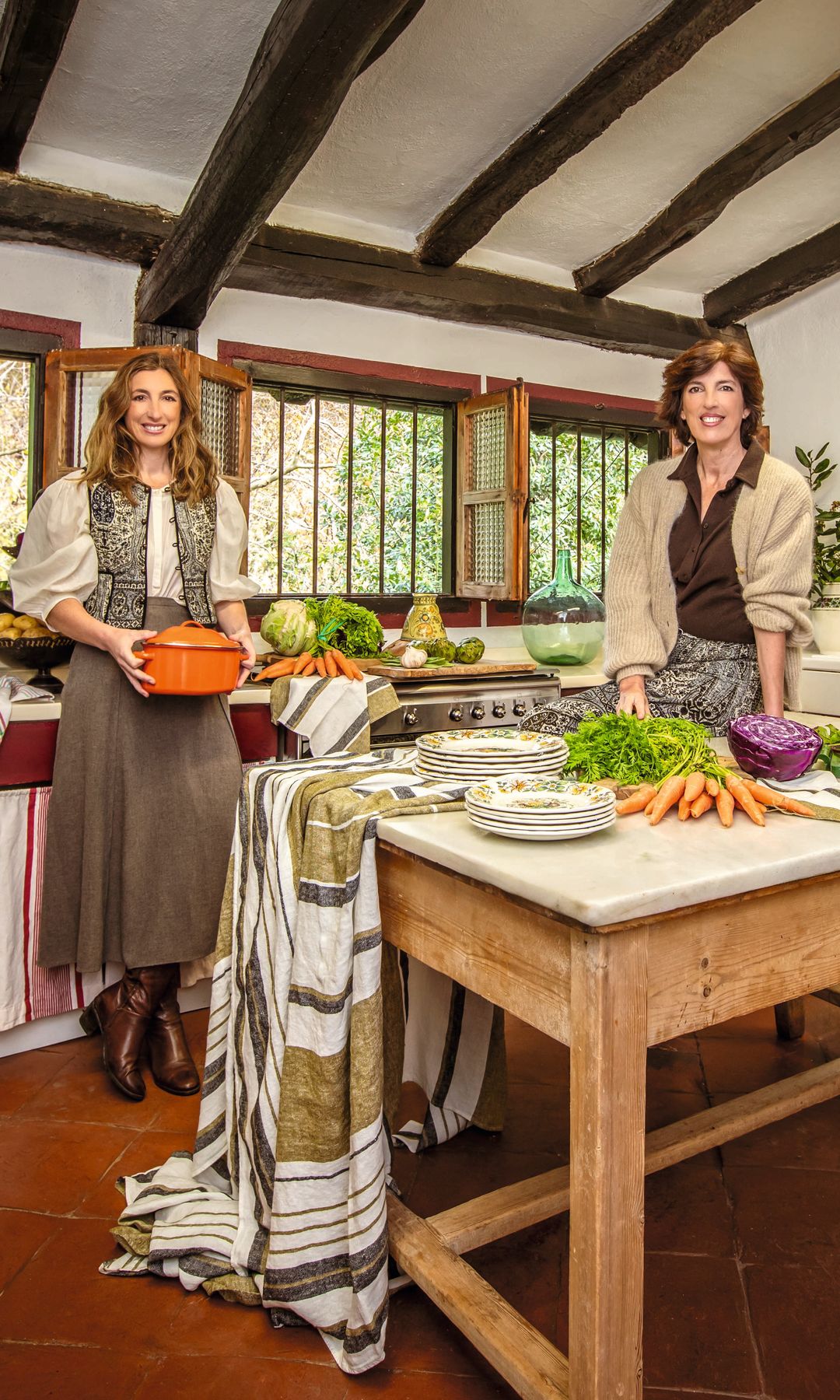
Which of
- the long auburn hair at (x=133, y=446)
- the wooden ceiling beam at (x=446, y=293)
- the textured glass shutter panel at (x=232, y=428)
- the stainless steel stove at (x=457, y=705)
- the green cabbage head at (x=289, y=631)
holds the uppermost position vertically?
the wooden ceiling beam at (x=446, y=293)

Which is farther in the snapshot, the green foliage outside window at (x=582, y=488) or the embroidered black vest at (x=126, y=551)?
the green foliage outside window at (x=582, y=488)

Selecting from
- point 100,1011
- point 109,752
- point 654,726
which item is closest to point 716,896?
point 654,726

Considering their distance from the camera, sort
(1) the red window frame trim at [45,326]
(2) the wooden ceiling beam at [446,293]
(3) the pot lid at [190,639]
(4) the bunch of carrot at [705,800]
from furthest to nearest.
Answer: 1. (2) the wooden ceiling beam at [446,293]
2. (1) the red window frame trim at [45,326]
3. (3) the pot lid at [190,639]
4. (4) the bunch of carrot at [705,800]

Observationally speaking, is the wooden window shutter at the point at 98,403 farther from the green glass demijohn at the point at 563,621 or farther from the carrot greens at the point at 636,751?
the carrot greens at the point at 636,751

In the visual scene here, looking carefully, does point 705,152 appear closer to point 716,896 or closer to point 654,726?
point 654,726

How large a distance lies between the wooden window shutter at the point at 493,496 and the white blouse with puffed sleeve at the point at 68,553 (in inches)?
88.5

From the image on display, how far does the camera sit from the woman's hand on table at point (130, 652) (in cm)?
248

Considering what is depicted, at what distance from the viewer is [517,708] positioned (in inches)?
162

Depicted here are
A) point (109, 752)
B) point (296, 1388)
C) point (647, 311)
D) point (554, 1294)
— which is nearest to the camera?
point (296, 1388)

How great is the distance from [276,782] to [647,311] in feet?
15.1

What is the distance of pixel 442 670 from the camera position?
13.0 ft

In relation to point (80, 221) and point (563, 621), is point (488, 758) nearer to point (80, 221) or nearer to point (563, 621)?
point (563, 621)

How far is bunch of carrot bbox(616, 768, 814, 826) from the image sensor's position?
5.07 ft

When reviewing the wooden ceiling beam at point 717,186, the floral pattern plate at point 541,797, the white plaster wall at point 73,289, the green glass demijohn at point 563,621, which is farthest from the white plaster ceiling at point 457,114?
the floral pattern plate at point 541,797
